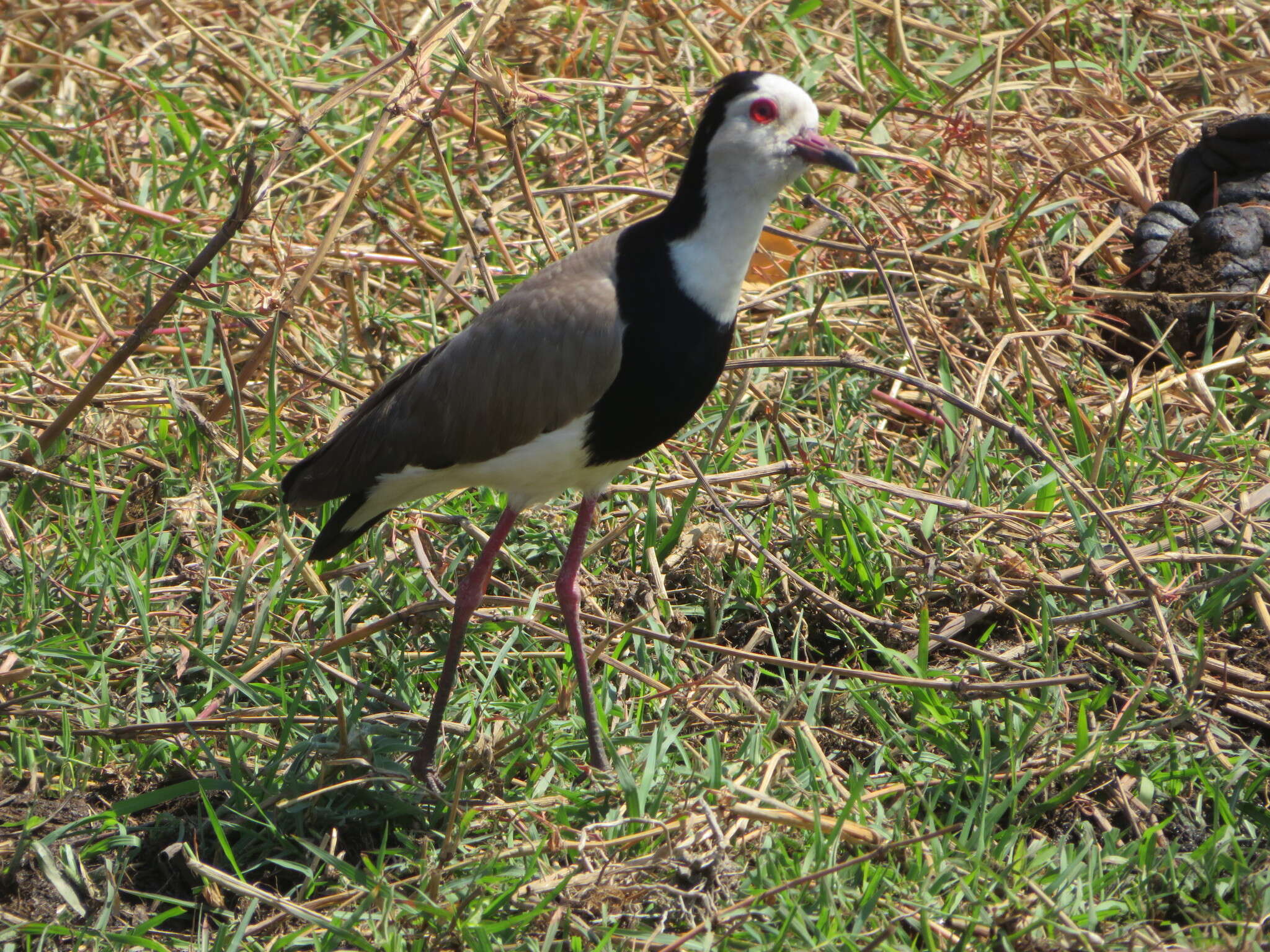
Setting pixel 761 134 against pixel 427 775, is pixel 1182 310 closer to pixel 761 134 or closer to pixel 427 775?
pixel 761 134

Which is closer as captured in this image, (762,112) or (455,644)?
(762,112)

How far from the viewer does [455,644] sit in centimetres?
364

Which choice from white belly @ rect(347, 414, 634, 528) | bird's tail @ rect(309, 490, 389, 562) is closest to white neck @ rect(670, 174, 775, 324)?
white belly @ rect(347, 414, 634, 528)

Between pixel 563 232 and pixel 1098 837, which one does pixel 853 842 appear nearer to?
pixel 1098 837

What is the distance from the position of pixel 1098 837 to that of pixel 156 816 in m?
2.34

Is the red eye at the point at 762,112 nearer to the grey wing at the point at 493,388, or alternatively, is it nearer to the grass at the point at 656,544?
the grey wing at the point at 493,388

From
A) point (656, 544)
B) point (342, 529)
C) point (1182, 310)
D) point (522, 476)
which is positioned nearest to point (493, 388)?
point (522, 476)

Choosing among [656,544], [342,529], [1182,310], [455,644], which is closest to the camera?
[455,644]

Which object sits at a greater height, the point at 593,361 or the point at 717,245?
the point at 717,245

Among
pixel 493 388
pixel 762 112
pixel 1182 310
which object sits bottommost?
pixel 1182 310

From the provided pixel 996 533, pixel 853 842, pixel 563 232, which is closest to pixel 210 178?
pixel 563 232

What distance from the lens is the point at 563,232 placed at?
5395mm

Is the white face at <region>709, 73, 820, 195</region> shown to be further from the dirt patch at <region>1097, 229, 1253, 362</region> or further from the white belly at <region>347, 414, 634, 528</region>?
the dirt patch at <region>1097, 229, 1253, 362</region>

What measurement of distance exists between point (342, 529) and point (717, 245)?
137cm
